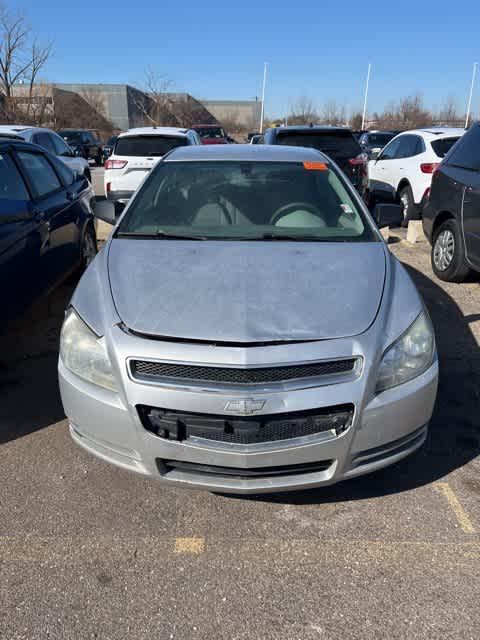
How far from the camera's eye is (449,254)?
231 inches

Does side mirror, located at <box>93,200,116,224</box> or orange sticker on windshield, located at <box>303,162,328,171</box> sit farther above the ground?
orange sticker on windshield, located at <box>303,162,328,171</box>

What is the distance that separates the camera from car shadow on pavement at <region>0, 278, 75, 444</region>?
3266mm

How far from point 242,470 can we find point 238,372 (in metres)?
0.42

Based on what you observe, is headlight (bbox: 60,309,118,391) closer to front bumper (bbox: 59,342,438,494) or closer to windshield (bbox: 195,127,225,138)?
front bumper (bbox: 59,342,438,494)

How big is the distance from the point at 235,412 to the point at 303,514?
822 mm

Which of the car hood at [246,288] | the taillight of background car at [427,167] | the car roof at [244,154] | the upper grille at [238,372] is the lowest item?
the upper grille at [238,372]

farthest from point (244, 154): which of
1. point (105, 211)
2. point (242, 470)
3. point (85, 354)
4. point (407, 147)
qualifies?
point (407, 147)

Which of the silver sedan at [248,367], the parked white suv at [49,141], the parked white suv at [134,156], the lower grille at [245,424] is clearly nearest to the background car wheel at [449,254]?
the silver sedan at [248,367]

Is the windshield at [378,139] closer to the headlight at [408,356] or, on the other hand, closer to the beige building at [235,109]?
the headlight at [408,356]

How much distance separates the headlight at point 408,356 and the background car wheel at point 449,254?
354cm

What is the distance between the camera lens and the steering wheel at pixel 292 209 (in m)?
3.38

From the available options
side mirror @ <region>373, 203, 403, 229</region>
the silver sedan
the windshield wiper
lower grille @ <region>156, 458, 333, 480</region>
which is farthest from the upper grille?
side mirror @ <region>373, 203, 403, 229</region>

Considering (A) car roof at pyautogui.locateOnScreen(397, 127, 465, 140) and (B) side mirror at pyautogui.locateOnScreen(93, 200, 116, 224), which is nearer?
(B) side mirror at pyautogui.locateOnScreen(93, 200, 116, 224)

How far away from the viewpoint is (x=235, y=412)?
6.60 ft
